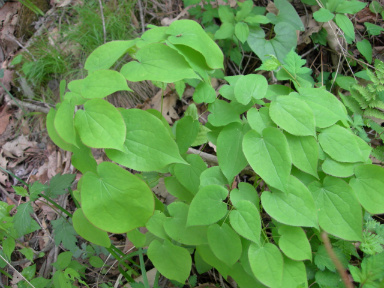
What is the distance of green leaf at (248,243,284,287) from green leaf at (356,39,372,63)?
161 cm

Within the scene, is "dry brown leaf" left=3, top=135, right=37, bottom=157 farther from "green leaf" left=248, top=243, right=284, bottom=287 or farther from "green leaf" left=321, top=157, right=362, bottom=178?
"green leaf" left=321, top=157, right=362, bottom=178

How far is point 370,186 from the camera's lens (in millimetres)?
1095

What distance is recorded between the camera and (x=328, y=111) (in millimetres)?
1146

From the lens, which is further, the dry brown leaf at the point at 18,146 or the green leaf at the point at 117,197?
the dry brown leaf at the point at 18,146

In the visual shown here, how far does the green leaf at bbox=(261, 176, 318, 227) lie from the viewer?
1.02m

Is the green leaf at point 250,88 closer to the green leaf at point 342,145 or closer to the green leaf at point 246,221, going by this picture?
the green leaf at point 342,145

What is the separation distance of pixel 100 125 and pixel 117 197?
26 centimetres

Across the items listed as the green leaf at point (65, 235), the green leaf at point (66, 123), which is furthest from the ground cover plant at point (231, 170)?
A: the green leaf at point (65, 235)

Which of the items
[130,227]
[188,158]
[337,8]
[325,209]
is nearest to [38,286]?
[130,227]

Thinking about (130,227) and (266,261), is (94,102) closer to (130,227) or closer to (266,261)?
(130,227)

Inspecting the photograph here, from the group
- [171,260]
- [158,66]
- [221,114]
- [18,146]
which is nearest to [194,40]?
[158,66]

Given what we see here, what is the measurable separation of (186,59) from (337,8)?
1.27m

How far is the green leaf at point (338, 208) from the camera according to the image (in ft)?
3.38

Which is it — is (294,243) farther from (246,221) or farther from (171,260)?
(171,260)
